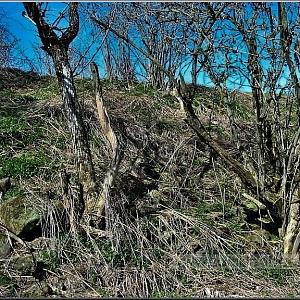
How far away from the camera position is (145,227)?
15.8 feet

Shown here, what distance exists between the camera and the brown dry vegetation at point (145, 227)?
4121 millimetres

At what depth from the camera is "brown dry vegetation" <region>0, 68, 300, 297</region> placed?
4121 millimetres

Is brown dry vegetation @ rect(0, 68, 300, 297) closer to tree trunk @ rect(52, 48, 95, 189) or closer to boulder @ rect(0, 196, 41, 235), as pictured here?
boulder @ rect(0, 196, 41, 235)

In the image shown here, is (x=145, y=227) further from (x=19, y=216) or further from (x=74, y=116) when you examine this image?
(x=74, y=116)

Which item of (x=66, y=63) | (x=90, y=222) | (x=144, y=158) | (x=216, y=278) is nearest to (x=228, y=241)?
(x=216, y=278)

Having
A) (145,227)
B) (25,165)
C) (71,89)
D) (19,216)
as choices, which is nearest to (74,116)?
(71,89)

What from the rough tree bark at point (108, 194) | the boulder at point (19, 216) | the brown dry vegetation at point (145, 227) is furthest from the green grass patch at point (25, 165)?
the rough tree bark at point (108, 194)

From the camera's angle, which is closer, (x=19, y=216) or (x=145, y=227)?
(x=19, y=216)

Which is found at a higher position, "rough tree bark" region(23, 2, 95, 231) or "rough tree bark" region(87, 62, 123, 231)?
"rough tree bark" region(23, 2, 95, 231)

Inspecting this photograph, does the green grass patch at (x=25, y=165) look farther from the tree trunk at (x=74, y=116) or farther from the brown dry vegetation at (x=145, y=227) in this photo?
the tree trunk at (x=74, y=116)

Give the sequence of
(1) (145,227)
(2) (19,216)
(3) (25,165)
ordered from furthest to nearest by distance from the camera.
Answer: (3) (25,165) < (1) (145,227) < (2) (19,216)

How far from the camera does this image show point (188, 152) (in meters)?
6.77

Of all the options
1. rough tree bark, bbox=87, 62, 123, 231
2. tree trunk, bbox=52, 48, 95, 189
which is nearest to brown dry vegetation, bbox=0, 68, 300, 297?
rough tree bark, bbox=87, 62, 123, 231

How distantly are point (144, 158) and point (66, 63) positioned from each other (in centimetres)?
213
